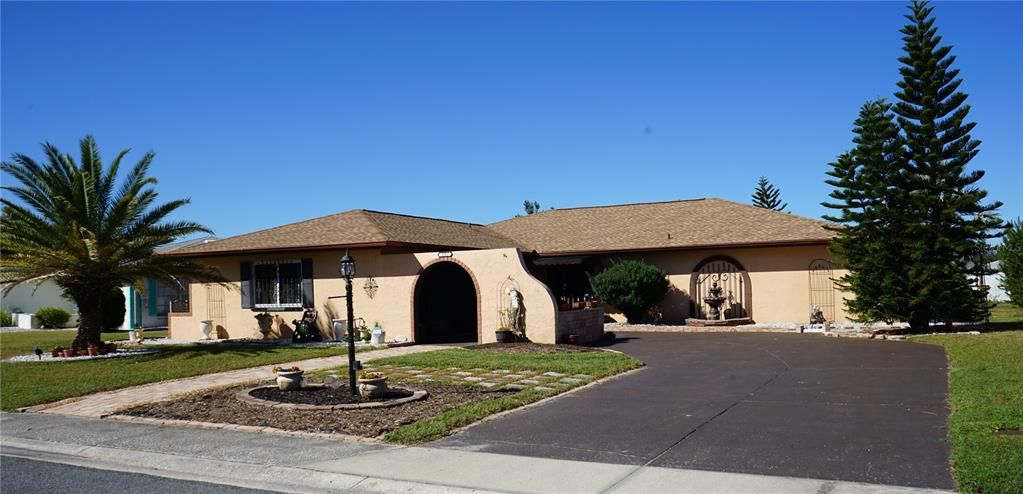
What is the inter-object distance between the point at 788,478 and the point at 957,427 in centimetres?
278

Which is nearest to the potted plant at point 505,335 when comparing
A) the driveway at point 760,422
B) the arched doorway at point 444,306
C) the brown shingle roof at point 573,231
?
the arched doorway at point 444,306

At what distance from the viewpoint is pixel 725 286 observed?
2659 cm

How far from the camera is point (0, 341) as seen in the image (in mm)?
25203

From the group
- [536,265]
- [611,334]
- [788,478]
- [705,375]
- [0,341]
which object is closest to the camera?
[788,478]

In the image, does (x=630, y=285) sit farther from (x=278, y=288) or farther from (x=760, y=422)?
(x=760, y=422)

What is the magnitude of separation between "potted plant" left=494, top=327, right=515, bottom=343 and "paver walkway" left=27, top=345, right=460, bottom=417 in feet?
11.0

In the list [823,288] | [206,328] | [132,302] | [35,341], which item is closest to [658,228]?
[823,288]

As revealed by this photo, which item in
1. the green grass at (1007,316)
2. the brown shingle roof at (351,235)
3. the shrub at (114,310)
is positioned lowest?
the green grass at (1007,316)

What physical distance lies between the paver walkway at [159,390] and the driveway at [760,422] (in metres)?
6.17

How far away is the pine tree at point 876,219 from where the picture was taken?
2186 cm

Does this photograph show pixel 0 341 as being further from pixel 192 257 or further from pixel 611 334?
pixel 611 334

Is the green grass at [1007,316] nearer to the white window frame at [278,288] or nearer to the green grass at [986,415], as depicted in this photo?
the green grass at [986,415]

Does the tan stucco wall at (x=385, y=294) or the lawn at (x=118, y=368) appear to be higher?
the tan stucco wall at (x=385, y=294)

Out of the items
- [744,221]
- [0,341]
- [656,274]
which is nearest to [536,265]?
[656,274]
